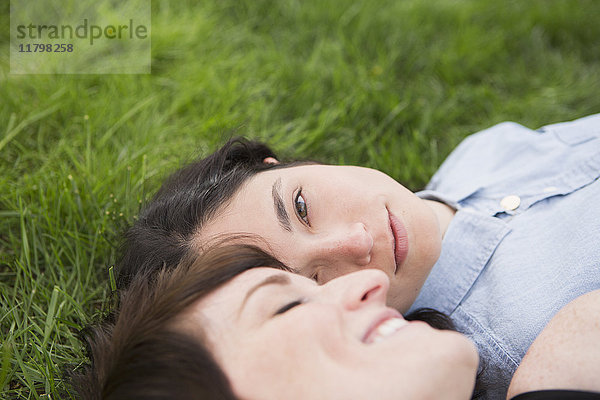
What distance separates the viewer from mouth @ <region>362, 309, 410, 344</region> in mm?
1219

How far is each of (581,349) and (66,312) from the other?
5.36 ft

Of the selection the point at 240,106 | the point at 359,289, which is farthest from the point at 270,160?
the point at 359,289

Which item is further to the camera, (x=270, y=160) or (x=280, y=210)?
(x=270, y=160)

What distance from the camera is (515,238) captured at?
1.88m

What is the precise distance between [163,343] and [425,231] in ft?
2.98

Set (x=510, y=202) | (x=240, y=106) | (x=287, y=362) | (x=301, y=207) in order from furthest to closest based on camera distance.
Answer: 1. (x=240, y=106)
2. (x=510, y=202)
3. (x=301, y=207)
4. (x=287, y=362)

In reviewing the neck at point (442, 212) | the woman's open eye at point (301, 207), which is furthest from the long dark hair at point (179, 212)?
the neck at point (442, 212)

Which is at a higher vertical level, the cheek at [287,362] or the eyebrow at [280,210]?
the eyebrow at [280,210]

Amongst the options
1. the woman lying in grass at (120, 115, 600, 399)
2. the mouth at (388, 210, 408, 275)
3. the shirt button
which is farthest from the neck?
the mouth at (388, 210, 408, 275)

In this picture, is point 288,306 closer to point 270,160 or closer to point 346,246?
point 346,246

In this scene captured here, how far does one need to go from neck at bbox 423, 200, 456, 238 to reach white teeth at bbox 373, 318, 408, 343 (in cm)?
80

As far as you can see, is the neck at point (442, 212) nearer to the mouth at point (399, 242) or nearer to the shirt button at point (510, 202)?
the shirt button at point (510, 202)

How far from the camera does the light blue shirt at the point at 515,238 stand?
5.42 feet

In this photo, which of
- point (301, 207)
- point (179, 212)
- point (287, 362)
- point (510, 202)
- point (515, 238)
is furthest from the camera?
point (510, 202)
